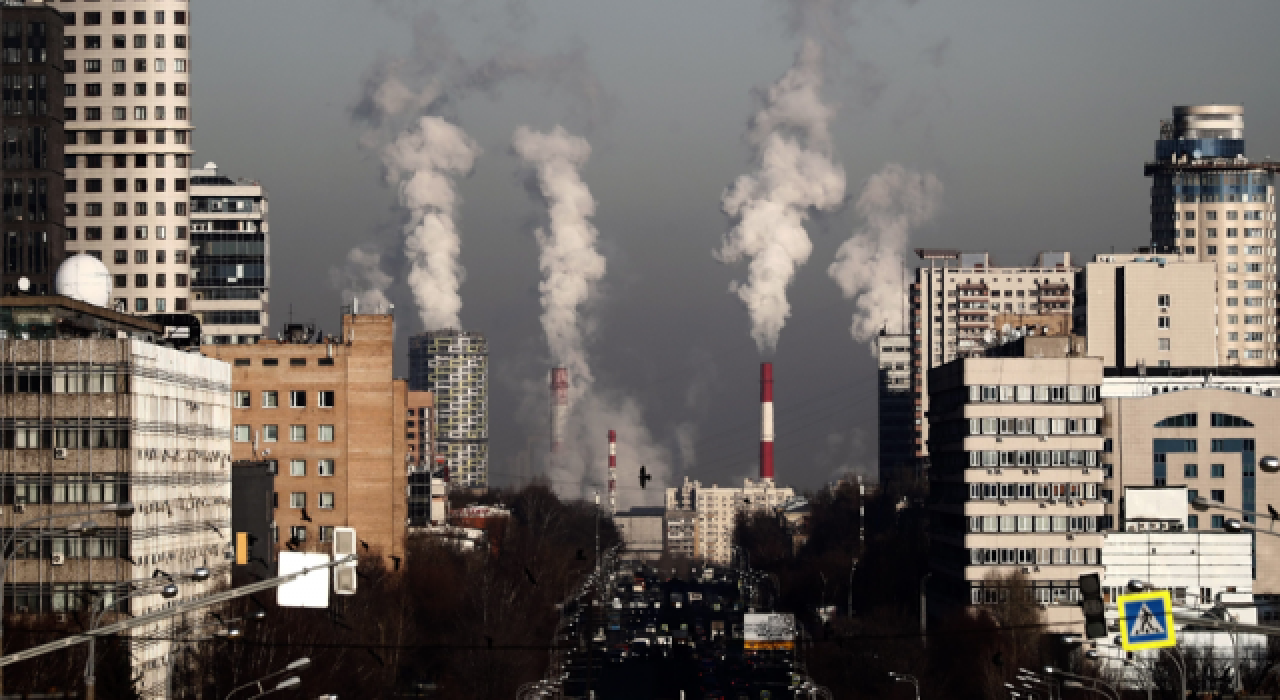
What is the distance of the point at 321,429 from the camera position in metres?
152

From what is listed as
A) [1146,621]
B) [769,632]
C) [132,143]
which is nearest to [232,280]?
[132,143]

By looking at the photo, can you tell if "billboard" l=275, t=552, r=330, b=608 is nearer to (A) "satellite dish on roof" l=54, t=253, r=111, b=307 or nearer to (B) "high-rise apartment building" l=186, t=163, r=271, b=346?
(A) "satellite dish on roof" l=54, t=253, r=111, b=307

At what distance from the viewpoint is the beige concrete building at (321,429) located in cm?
15088

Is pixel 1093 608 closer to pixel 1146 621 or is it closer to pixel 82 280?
pixel 1146 621

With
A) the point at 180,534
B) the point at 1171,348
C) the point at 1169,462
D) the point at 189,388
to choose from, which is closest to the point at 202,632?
the point at 180,534

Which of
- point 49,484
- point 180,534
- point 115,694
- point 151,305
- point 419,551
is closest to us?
point 115,694

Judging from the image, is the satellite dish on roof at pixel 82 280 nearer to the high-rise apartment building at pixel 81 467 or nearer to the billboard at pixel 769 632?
the high-rise apartment building at pixel 81 467

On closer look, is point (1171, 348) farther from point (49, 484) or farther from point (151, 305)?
point (49, 484)

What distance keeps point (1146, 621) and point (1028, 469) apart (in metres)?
87.3

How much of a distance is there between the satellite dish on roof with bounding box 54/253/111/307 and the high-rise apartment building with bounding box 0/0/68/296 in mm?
52545

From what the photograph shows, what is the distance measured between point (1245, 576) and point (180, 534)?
66.5m

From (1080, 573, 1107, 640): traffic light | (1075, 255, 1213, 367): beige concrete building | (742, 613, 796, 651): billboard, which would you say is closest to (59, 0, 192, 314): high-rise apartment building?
(742, 613, 796, 651): billboard

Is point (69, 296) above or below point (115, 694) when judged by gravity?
above

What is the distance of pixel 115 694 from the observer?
57.5 m
